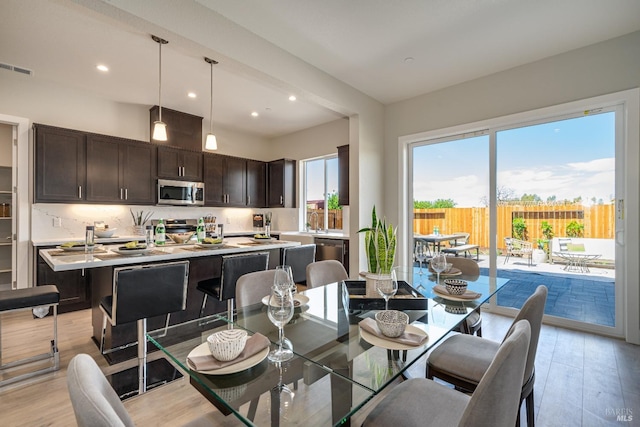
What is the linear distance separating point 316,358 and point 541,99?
372cm

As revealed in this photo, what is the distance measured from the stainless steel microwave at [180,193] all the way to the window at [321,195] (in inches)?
80.5

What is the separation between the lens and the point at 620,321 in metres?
2.88

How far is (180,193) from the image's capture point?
16.2ft

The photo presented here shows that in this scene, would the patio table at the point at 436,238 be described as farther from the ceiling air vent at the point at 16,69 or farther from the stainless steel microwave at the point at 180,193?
the ceiling air vent at the point at 16,69

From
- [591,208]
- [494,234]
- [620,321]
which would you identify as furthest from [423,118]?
[620,321]

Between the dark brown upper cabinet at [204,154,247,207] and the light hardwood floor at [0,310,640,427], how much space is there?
3003mm

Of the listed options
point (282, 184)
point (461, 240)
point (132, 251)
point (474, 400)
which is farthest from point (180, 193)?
point (474, 400)

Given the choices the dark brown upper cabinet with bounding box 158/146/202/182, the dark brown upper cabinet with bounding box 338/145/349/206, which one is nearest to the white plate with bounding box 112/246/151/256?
the dark brown upper cabinet with bounding box 158/146/202/182

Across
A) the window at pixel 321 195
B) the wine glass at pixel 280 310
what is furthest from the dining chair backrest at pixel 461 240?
the wine glass at pixel 280 310

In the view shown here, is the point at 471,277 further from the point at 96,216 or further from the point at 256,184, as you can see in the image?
the point at 96,216

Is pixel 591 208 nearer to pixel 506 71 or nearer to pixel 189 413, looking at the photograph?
pixel 506 71

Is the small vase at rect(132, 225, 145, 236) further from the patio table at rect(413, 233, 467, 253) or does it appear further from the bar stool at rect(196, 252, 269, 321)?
the patio table at rect(413, 233, 467, 253)

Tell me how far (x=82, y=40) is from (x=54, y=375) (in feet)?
10.0

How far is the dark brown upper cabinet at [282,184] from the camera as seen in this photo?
595 centimetres
